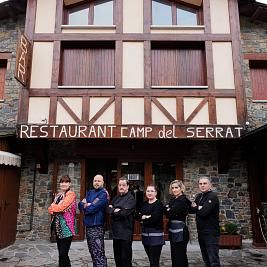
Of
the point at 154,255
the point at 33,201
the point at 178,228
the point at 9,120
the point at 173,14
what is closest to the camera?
the point at 154,255

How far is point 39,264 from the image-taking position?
5684mm

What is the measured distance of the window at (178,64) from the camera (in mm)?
7984

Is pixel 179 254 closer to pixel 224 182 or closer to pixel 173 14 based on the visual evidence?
pixel 224 182

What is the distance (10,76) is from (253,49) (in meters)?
7.14

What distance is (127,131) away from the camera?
7.00m

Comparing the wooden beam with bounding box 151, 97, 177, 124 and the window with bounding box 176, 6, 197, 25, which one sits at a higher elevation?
the window with bounding box 176, 6, 197, 25

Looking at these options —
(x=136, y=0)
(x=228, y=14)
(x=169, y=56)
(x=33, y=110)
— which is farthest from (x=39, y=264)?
(x=228, y=14)

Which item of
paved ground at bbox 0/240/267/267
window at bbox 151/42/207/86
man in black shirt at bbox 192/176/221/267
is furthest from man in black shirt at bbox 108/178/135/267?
window at bbox 151/42/207/86

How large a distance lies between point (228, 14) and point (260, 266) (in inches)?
244

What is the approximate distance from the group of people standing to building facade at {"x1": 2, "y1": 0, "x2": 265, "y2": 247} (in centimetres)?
282

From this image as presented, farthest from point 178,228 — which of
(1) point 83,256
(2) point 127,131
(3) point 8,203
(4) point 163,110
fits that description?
(3) point 8,203

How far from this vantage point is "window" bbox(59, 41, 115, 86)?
7.98m

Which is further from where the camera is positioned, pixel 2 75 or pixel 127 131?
pixel 2 75

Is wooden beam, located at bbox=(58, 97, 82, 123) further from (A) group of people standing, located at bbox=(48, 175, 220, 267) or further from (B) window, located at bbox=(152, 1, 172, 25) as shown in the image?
(B) window, located at bbox=(152, 1, 172, 25)
